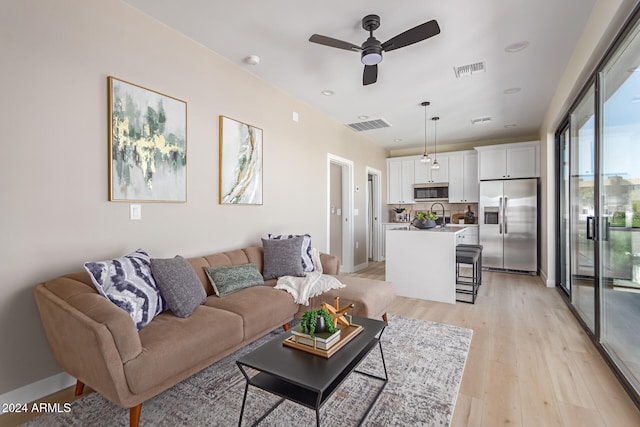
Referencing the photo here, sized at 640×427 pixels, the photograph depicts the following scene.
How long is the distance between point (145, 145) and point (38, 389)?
70.9 inches

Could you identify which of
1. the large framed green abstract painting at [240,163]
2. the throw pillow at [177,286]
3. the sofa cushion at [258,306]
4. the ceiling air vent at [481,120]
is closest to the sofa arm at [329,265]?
the sofa cushion at [258,306]

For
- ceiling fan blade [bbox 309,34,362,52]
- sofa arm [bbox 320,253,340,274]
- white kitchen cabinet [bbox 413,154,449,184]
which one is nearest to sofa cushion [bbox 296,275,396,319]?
sofa arm [bbox 320,253,340,274]

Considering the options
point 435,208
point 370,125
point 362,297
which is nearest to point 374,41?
point 362,297

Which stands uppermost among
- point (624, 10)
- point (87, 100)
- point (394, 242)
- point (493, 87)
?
point (493, 87)

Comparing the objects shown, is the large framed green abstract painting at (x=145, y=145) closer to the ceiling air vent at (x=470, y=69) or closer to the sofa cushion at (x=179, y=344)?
the sofa cushion at (x=179, y=344)

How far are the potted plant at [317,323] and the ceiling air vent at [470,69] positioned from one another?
3.06 meters

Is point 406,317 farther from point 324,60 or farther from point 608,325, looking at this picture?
point 324,60

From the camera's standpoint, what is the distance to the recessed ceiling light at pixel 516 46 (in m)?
2.87

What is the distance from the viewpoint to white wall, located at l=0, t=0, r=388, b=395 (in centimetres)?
186

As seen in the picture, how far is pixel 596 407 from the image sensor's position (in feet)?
6.12

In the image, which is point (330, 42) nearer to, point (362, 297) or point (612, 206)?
point (362, 297)

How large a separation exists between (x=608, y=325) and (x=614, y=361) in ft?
0.98

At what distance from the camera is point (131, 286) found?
78.7 inches

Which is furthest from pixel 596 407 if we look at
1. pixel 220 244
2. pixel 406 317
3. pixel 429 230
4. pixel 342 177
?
pixel 342 177
